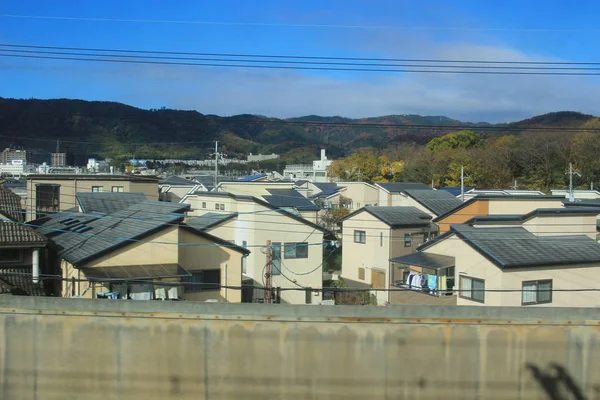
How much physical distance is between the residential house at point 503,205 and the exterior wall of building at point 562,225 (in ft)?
11.0

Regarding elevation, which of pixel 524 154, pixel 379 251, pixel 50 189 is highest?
pixel 524 154

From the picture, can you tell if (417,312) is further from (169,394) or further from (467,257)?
(467,257)

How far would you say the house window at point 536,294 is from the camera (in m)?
12.0

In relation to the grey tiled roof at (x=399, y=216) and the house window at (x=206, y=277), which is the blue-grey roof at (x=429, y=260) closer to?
the house window at (x=206, y=277)

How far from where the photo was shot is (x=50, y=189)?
20.9 m

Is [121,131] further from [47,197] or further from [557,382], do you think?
[557,382]

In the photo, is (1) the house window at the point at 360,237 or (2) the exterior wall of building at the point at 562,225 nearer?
(2) the exterior wall of building at the point at 562,225

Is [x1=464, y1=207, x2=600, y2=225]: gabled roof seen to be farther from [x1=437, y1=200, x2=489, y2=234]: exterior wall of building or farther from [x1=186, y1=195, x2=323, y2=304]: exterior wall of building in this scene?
[x1=186, y1=195, x2=323, y2=304]: exterior wall of building

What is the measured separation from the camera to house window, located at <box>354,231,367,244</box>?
2280 cm

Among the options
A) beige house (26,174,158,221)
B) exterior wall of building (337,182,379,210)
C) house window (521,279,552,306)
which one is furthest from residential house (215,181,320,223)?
house window (521,279,552,306)

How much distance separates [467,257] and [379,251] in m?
9.23

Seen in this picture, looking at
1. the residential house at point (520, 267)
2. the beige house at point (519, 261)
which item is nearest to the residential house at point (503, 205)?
the beige house at point (519, 261)

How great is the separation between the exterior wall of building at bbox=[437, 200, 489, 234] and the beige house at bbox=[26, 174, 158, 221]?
11.7m

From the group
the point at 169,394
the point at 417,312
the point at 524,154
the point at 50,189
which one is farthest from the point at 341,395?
the point at 524,154
